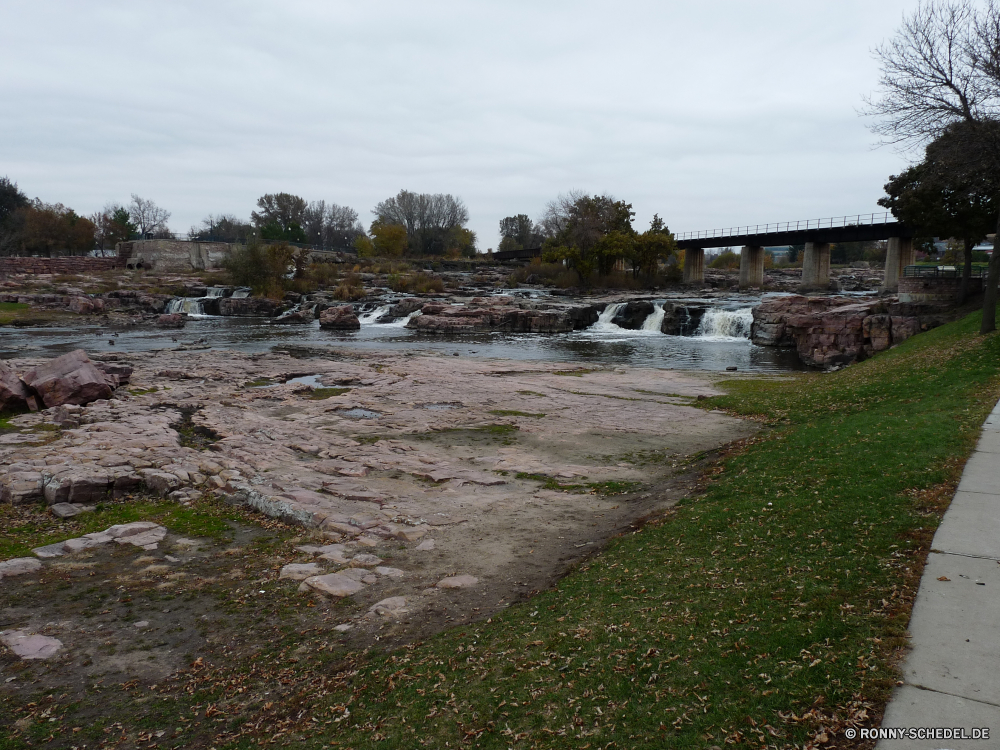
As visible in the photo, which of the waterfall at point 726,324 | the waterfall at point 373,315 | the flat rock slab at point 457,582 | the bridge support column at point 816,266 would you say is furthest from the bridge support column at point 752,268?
the flat rock slab at point 457,582

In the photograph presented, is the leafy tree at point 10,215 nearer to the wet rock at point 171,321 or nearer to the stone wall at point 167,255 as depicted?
the stone wall at point 167,255

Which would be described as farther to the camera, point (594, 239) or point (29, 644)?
point (594, 239)

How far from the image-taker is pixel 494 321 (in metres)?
48.3

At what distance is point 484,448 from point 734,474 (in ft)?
17.3

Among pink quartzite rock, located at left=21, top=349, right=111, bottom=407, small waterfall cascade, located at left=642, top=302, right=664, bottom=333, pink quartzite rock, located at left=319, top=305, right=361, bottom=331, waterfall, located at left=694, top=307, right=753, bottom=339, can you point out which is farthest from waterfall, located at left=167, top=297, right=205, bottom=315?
waterfall, located at left=694, top=307, right=753, bottom=339

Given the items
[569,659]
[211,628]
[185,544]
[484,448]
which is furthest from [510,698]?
[484,448]

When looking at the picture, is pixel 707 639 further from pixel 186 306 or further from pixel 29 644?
pixel 186 306

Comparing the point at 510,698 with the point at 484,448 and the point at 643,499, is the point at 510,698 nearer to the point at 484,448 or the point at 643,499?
the point at 643,499

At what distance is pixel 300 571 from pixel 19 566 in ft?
10.9

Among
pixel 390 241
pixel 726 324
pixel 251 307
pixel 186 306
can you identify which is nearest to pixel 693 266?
pixel 726 324

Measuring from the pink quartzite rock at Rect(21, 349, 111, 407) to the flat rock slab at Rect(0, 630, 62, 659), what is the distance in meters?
11.3

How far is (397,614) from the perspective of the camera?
6586 millimetres

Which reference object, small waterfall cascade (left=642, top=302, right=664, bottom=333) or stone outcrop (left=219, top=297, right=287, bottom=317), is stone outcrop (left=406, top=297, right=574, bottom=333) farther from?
stone outcrop (left=219, top=297, right=287, bottom=317)

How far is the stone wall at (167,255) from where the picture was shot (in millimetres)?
82625
